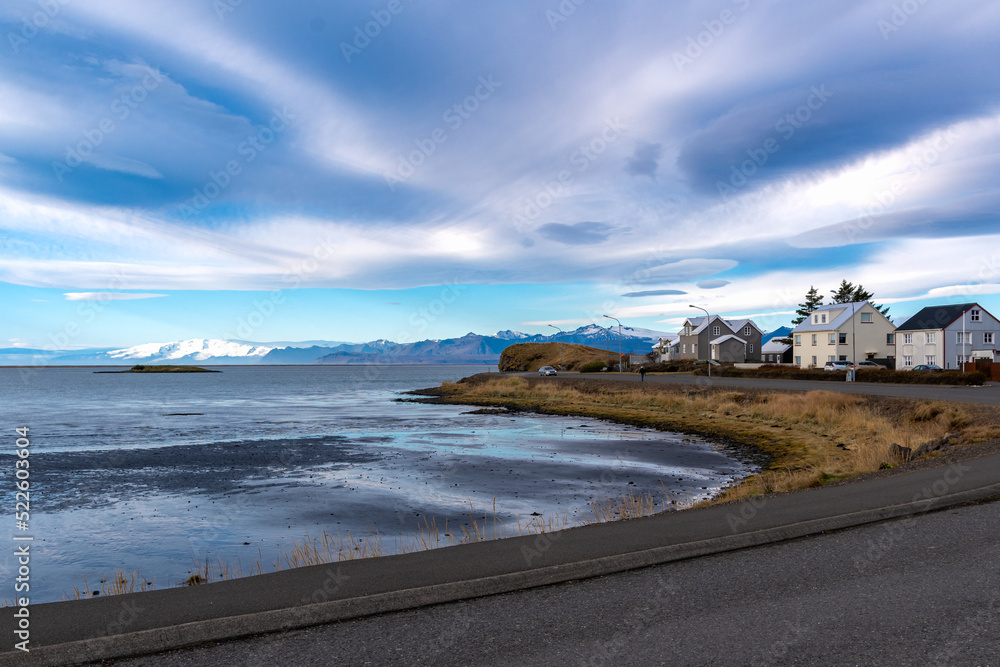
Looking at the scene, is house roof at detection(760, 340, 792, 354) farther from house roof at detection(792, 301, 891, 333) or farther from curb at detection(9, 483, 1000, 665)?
curb at detection(9, 483, 1000, 665)

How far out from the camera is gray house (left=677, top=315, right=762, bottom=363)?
321 ft

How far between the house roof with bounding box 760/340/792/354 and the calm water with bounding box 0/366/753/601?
7274 centimetres

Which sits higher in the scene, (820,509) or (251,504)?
(820,509)

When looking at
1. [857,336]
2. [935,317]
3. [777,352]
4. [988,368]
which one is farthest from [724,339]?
[988,368]

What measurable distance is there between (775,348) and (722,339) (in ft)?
40.7

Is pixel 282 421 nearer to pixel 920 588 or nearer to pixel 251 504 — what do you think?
pixel 251 504

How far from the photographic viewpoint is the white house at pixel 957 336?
66562 millimetres

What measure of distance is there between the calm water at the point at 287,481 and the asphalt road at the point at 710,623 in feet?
22.9

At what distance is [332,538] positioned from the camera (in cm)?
1315

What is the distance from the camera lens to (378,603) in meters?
6.13

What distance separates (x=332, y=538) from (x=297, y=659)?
8377 millimetres

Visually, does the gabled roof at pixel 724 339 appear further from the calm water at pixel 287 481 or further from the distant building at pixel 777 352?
the calm water at pixel 287 481

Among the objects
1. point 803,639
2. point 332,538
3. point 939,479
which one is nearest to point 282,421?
point 332,538

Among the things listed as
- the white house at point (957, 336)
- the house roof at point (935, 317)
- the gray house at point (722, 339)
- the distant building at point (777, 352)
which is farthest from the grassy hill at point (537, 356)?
the white house at point (957, 336)
